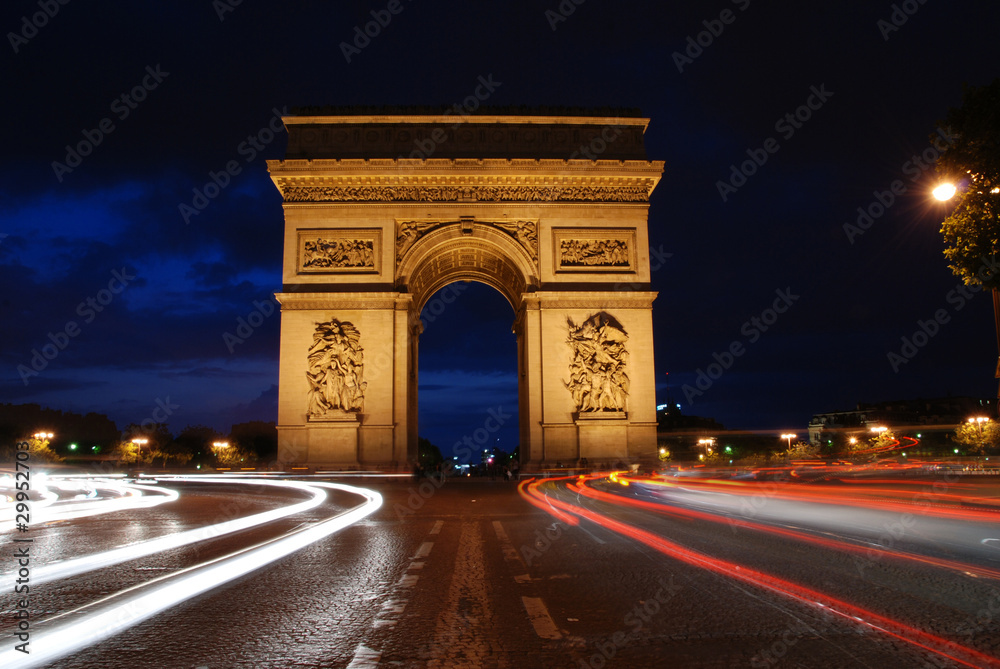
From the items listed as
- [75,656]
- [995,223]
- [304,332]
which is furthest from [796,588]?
[304,332]

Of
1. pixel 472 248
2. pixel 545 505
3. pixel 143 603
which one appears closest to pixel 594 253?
pixel 472 248

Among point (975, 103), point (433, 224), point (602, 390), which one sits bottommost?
point (602, 390)

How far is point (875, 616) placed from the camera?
4.47 m

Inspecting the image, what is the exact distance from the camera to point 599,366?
96.0ft

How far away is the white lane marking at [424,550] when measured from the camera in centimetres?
749

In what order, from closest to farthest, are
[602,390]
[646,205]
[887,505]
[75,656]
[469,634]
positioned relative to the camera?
[75,656] → [469,634] → [887,505] → [602,390] → [646,205]

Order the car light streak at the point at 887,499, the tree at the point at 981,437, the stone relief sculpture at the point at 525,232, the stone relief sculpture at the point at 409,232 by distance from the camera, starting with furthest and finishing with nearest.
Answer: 1. the tree at the point at 981,437
2. the stone relief sculpture at the point at 525,232
3. the stone relief sculpture at the point at 409,232
4. the car light streak at the point at 887,499

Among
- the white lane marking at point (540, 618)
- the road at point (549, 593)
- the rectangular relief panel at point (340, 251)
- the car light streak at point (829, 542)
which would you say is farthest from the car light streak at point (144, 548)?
the rectangular relief panel at point (340, 251)

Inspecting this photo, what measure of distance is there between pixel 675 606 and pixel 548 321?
82.6ft

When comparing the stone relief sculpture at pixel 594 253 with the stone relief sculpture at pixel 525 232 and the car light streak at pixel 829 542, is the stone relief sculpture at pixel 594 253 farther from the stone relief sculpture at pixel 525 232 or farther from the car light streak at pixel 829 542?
the car light streak at pixel 829 542

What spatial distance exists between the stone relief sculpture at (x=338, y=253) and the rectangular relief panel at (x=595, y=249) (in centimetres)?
790

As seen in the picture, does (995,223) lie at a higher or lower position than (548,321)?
lower

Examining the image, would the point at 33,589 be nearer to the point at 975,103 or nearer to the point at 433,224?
the point at 975,103

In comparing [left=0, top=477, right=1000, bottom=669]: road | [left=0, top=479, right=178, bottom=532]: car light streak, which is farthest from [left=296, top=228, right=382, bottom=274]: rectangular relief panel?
[left=0, top=477, right=1000, bottom=669]: road
